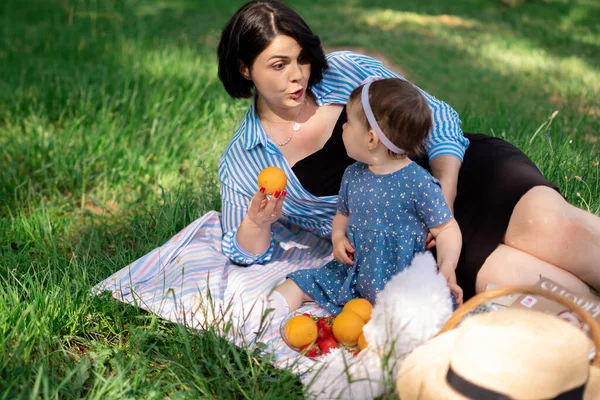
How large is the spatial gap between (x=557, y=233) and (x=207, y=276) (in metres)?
1.33

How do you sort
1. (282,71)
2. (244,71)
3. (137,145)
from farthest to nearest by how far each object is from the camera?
(137,145), (244,71), (282,71)

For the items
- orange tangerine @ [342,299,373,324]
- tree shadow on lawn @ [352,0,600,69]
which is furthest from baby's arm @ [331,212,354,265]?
tree shadow on lawn @ [352,0,600,69]

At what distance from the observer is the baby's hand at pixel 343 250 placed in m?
2.63

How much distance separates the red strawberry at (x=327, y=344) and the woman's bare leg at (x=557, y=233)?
744 mm

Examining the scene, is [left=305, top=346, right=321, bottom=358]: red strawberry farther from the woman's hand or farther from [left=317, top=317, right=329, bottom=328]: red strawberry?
the woman's hand

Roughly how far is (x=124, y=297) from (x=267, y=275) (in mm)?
622

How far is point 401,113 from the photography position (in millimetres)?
2340

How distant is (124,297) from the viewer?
104 inches

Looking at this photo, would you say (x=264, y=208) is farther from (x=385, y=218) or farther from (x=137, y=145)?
(x=137, y=145)

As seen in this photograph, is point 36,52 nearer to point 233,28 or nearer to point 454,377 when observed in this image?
point 233,28

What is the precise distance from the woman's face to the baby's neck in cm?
47

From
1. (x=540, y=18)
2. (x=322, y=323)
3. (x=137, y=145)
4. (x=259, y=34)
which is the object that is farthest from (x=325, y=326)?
(x=540, y=18)

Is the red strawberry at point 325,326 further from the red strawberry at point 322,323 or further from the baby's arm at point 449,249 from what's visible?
the baby's arm at point 449,249

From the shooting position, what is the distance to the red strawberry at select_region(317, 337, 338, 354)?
2.43 metres
